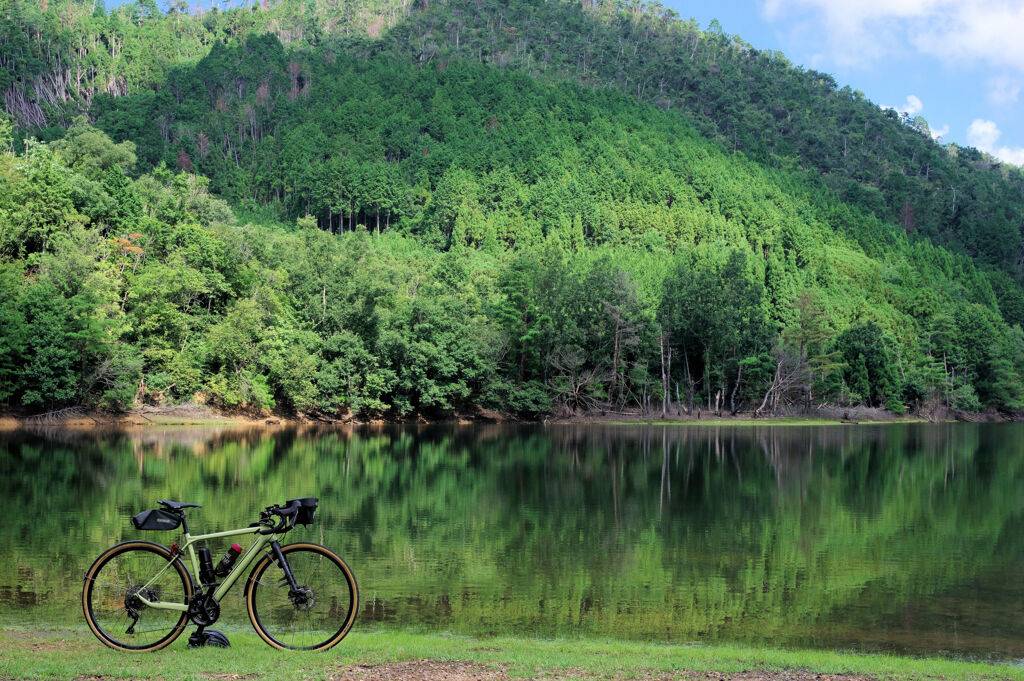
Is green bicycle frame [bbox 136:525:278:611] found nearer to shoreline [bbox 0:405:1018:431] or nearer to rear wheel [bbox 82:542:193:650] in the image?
rear wheel [bbox 82:542:193:650]

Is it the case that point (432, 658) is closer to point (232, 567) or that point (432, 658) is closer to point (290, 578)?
point (290, 578)

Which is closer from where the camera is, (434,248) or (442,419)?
(442,419)

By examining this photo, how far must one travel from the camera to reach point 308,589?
995cm

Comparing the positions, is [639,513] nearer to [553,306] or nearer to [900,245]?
[553,306]

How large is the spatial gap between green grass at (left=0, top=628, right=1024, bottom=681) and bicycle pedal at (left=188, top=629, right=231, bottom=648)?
138 millimetres

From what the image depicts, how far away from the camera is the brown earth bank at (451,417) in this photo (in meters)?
55.3

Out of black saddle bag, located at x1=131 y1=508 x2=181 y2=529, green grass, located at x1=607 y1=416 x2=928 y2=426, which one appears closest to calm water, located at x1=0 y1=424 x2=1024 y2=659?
black saddle bag, located at x1=131 y1=508 x2=181 y2=529

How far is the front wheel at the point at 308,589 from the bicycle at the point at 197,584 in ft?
0.04

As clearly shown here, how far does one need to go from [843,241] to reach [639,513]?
136 meters

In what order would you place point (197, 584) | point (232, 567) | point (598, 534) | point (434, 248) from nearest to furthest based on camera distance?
point (197, 584) → point (232, 567) → point (598, 534) → point (434, 248)

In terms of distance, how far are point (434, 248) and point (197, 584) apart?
121019 millimetres

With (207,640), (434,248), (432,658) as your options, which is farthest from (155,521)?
(434,248)

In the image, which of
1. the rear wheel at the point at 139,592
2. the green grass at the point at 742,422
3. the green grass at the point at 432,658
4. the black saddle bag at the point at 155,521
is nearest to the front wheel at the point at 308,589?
the green grass at the point at 432,658

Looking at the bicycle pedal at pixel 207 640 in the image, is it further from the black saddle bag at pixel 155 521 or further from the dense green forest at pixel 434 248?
the dense green forest at pixel 434 248
